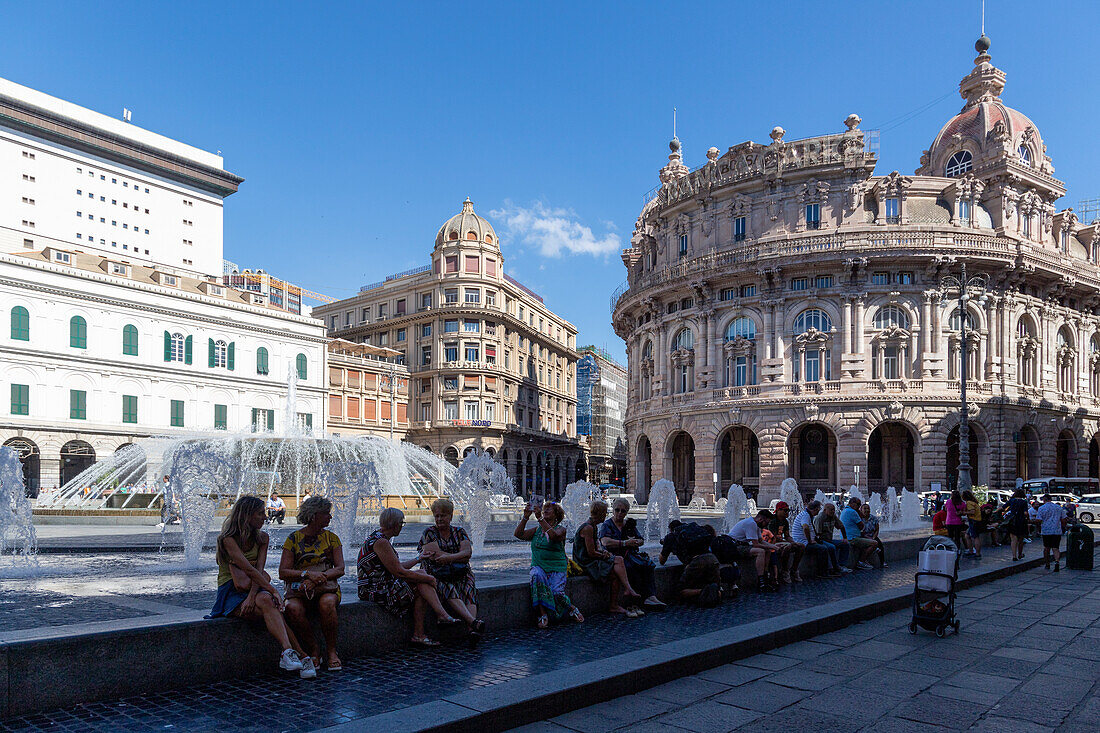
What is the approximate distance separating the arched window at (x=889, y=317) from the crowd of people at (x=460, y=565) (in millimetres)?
30846

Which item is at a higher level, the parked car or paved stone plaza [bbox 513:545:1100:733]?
paved stone plaza [bbox 513:545:1100:733]

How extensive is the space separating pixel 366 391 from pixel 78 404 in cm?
2205

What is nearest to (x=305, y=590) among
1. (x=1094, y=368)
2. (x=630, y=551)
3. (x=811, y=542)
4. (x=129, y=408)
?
(x=630, y=551)

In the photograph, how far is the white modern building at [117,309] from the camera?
40.2m

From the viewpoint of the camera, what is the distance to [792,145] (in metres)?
43.8

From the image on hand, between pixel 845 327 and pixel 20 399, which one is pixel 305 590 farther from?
pixel 20 399

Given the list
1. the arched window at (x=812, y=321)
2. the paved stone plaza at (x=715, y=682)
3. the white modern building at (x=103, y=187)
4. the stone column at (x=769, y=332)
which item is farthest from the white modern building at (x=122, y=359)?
the paved stone plaza at (x=715, y=682)

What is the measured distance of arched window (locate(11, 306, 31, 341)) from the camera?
3928 cm

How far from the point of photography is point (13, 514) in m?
12.6

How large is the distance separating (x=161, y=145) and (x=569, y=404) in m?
44.1

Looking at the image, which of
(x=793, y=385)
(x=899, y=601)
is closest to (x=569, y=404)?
(x=793, y=385)

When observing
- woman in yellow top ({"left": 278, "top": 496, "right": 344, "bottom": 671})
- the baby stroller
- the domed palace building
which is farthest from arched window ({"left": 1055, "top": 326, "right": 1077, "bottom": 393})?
woman in yellow top ({"left": 278, "top": 496, "right": 344, "bottom": 671})

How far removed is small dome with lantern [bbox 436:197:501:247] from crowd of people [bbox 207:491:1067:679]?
181ft

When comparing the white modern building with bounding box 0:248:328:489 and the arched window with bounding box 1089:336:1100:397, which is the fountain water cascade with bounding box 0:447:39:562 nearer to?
the white modern building with bounding box 0:248:328:489
